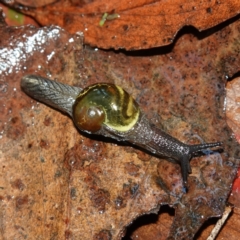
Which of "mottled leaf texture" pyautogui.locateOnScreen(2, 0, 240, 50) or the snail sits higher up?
"mottled leaf texture" pyautogui.locateOnScreen(2, 0, 240, 50)

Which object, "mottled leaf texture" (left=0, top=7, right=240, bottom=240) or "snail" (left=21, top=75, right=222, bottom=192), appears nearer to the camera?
"mottled leaf texture" (left=0, top=7, right=240, bottom=240)

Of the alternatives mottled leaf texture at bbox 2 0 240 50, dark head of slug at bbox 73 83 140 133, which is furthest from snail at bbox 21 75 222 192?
mottled leaf texture at bbox 2 0 240 50

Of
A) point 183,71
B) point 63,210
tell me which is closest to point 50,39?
point 183,71

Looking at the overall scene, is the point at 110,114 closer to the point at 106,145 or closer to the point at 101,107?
the point at 101,107

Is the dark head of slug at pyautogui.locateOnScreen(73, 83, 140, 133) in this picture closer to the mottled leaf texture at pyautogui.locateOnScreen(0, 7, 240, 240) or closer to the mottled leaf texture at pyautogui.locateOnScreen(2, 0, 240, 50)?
the mottled leaf texture at pyautogui.locateOnScreen(0, 7, 240, 240)

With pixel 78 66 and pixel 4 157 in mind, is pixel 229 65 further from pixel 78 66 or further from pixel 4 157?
pixel 4 157

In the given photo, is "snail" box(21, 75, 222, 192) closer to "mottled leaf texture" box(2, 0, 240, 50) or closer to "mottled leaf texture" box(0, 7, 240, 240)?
"mottled leaf texture" box(0, 7, 240, 240)

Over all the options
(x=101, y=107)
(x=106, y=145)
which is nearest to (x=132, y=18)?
(x=101, y=107)
